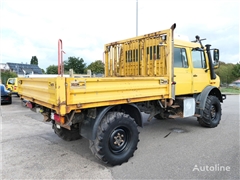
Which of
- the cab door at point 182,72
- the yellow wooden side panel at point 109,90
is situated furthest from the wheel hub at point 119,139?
the cab door at point 182,72

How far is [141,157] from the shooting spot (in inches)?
156

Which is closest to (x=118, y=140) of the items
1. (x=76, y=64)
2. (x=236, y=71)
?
(x=76, y=64)

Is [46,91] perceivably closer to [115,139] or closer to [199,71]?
[115,139]

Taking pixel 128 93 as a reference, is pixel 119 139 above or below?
below

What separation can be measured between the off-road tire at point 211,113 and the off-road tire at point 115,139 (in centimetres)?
307

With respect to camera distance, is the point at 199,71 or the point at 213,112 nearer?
the point at 199,71

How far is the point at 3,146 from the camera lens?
181 inches

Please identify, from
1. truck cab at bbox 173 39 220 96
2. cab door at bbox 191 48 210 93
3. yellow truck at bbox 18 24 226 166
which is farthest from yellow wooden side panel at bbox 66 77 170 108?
cab door at bbox 191 48 210 93

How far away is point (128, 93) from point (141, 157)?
1.39 metres

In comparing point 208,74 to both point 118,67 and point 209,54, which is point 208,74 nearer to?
point 209,54

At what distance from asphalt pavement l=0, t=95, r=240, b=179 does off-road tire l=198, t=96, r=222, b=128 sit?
0.20m

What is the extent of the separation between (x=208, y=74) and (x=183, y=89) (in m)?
1.62

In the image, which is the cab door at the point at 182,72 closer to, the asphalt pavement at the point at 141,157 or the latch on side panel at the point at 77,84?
the asphalt pavement at the point at 141,157

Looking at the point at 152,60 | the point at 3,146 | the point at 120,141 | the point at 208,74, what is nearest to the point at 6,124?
the point at 3,146
